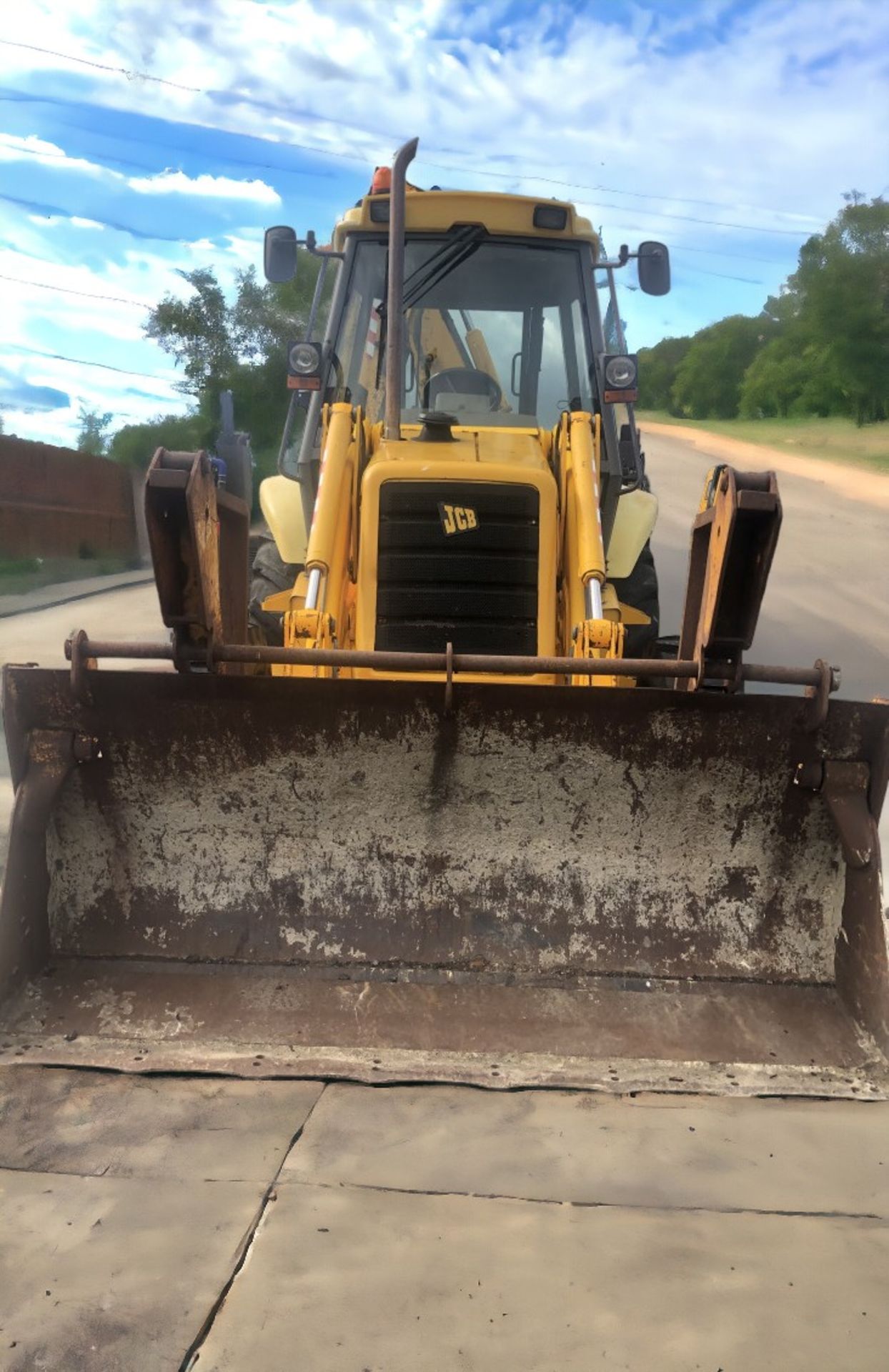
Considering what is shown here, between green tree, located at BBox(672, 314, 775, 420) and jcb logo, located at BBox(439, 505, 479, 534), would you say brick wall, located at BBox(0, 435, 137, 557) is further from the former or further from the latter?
green tree, located at BBox(672, 314, 775, 420)

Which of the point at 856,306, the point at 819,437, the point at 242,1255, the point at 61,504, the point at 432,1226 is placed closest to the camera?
the point at 242,1255

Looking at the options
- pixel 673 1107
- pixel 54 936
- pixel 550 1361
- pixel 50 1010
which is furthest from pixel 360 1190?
pixel 54 936

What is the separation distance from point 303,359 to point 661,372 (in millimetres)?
76692

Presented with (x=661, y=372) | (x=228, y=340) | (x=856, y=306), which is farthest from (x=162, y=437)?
(x=661, y=372)

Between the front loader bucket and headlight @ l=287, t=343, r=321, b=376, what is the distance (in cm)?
222

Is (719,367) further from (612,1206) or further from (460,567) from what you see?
(612,1206)

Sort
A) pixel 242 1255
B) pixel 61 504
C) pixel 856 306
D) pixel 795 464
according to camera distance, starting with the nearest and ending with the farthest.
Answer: pixel 242 1255 < pixel 61 504 < pixel 795 464 < pixel 856 306

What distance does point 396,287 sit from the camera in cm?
459

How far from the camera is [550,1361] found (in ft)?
7.29

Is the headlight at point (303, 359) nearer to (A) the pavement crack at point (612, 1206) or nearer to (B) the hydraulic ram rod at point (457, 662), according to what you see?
(B) the hydraulic ram rod at point (457, 662)

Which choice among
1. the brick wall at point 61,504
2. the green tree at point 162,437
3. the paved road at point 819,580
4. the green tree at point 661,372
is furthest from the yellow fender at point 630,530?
the green tree at point 661,372

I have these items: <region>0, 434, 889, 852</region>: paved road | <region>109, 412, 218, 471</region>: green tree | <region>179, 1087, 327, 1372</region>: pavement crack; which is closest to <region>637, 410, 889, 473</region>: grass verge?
<region>0, 434, 889, 852</region>: paved road

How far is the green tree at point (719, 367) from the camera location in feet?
220

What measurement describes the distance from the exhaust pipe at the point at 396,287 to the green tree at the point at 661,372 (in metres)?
65.4
